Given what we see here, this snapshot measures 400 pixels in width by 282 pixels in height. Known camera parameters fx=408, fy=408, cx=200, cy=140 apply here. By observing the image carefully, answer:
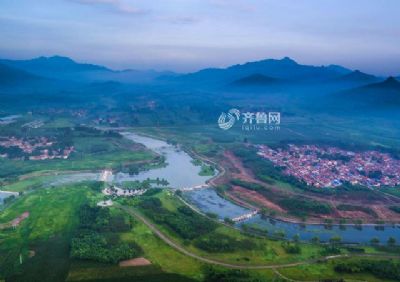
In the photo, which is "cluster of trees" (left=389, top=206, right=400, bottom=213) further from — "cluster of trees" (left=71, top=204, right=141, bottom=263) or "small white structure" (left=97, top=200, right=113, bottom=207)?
"small white structure" (left=97, top=200, right=113, bottom=207)

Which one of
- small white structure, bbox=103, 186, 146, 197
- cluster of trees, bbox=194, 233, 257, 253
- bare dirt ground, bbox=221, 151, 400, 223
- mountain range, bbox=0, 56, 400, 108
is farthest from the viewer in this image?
mountain range, bbox=0, 56, 400, 108

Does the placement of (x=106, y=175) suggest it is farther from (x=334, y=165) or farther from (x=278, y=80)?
(x=278, y=80)

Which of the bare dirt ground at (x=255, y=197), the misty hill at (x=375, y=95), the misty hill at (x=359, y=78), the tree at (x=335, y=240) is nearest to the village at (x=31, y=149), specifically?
the bare dirt ground at (x=255, y=197)

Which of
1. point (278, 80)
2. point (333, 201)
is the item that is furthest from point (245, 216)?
point (278, 80)

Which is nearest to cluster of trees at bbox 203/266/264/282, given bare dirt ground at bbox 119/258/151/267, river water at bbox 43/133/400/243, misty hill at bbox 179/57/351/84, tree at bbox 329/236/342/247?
bare dirt ground at bbox 119/258/151/267

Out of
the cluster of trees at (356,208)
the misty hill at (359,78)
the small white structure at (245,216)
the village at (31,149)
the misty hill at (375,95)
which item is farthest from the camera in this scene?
the misty hill at (359,78)

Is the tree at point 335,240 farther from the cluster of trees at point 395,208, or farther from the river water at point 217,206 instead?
the cluster of trees at point 395,208
